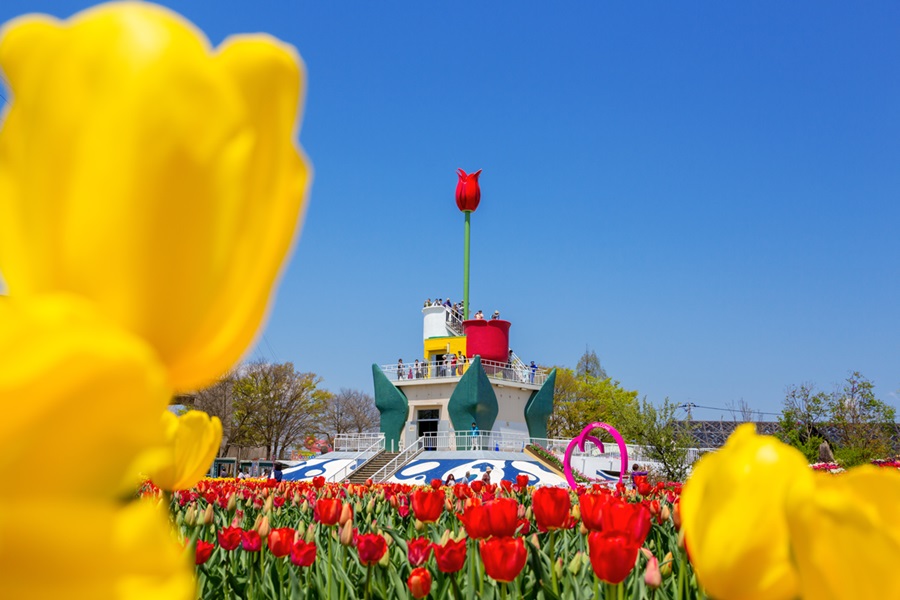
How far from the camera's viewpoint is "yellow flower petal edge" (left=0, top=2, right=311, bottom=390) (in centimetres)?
36

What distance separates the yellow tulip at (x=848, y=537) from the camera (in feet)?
1.11

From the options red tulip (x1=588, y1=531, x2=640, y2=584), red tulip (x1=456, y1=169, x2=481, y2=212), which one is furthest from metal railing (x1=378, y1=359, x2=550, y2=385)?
red tulip (x1=588, y1=531, x2=640, y2=584)

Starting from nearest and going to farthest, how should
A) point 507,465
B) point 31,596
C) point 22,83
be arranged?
1. point 31,596
2. point 22,83
3. point 507,465

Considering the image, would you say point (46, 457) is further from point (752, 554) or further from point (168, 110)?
point (752, 554)

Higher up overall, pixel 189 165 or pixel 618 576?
pixel 189 165

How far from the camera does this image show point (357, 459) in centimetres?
2375

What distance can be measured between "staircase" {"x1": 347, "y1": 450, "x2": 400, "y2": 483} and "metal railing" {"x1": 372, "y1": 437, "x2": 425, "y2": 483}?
306 mm

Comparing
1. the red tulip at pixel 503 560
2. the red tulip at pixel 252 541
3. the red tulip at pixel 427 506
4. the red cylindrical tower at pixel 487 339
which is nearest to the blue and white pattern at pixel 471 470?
the red cylindrical tower at pixel 487 339

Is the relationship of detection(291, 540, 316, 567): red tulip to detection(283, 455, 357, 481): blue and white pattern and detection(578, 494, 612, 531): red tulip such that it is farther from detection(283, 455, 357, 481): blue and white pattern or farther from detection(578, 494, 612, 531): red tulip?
detection(283, 455, 357, 481): blue and white pattern

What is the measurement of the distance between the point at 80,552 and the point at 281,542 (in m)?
2.04

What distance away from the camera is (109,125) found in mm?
357

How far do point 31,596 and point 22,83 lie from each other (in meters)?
0.25

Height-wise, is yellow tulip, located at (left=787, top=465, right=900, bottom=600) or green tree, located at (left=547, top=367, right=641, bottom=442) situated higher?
green tree, located at (left=547, top=367, right=641, bottom=442)

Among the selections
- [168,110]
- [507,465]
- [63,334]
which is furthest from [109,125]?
[507,465]
